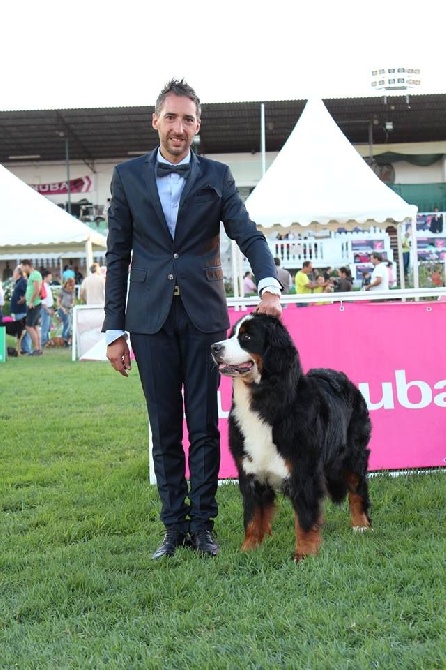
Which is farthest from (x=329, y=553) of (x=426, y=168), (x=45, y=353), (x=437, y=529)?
(x=426, y=168)

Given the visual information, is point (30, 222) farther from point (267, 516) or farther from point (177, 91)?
point (267, 516)

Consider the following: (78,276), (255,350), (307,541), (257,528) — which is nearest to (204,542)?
(257,528)

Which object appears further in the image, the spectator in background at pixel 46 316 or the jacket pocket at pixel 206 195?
the spectator in background at pixel 46 316

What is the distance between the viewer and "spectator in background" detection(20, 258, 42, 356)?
1686cm

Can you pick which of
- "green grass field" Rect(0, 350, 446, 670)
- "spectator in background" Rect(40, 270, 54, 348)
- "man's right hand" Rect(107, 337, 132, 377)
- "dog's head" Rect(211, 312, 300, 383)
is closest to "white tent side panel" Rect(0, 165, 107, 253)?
"spectator in background" Rect(40, 270, 54, 348)

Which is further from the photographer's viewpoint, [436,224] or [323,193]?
[436,224]

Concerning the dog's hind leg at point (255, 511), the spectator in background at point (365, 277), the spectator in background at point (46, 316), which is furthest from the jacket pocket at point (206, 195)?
the spectator in background at point (365, 277)

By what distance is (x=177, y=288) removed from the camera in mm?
3871

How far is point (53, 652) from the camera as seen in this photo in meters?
2.81

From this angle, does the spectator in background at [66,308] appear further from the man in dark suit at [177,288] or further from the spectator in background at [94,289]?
Answer: the man in dark suit at [177,288]

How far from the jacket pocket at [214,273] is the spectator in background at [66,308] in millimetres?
16094

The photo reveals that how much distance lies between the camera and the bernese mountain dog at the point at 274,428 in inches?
145

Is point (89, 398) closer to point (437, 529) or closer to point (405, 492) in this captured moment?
point (405, 492)

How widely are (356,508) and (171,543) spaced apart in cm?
104
